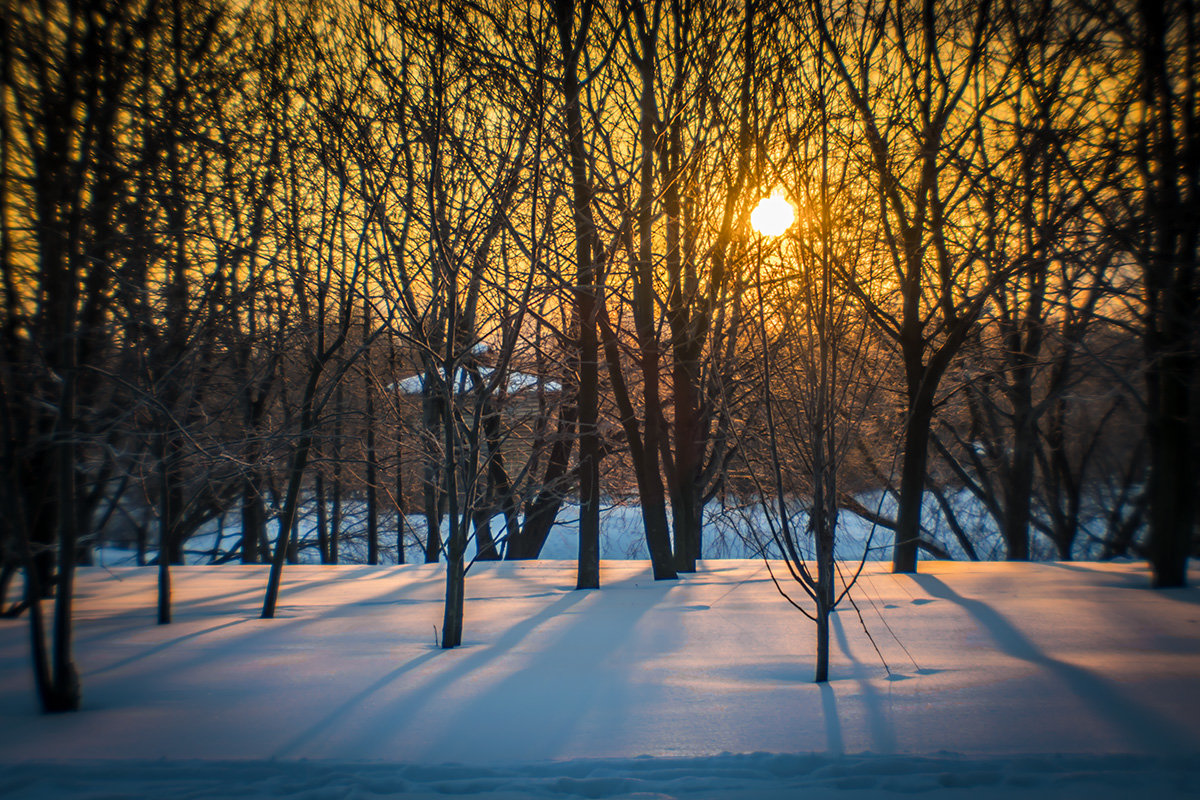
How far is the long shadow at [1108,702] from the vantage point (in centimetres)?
295

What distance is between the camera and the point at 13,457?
11.8 ft

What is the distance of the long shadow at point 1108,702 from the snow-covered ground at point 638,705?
1cm

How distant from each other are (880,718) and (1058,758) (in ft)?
2.40

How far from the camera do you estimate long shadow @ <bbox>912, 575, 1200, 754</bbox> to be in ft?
9.67

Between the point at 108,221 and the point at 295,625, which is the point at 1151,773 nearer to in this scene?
the point at 295,625

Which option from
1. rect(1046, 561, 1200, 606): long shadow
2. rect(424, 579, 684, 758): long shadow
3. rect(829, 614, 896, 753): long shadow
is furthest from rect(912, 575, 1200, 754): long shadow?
rect(424, 579, 684, 758): long shadow

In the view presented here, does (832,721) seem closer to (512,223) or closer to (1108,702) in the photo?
(1108,702)

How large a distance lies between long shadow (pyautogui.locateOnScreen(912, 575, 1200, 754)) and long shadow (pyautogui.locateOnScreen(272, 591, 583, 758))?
344cm

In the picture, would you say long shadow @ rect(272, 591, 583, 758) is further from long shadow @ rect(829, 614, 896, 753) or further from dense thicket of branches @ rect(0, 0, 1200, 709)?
long shadow @ rect(829, 614, 896, 753)

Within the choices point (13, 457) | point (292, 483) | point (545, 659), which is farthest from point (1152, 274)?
point (13, 457)

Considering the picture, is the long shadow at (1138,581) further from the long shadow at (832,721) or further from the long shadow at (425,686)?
the long shadow at (425,686)

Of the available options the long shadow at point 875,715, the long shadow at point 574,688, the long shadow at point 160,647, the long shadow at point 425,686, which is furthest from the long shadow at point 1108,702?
the long shadow at point 160,647

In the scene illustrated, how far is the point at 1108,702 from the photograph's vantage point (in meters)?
3.39

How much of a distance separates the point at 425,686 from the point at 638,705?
4.26 ft
